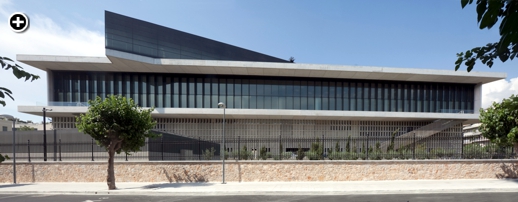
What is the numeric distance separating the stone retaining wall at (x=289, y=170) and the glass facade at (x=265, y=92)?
42.2ft

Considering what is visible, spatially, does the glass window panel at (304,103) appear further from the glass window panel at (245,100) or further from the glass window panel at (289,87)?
the glass window panel at (245,100)

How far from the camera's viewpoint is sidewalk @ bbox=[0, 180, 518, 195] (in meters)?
12.9

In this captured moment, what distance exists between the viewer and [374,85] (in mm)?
30250

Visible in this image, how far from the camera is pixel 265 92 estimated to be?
94.1 feet

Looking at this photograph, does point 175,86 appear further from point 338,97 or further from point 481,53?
point 481,53

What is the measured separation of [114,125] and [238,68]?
49.8ft

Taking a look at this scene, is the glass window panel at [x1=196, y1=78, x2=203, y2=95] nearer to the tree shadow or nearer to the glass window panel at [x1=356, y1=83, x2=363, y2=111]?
the glass window panel at [x1=356, y1=83, x2=363, y2=111]

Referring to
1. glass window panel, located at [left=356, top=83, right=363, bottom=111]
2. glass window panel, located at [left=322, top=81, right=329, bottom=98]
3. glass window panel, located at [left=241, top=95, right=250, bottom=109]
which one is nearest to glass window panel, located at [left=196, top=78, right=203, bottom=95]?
glass window panel, located at [left=241, top=95, right=250, bottom=109]

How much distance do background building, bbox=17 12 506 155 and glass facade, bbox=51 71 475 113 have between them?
0.35 feet

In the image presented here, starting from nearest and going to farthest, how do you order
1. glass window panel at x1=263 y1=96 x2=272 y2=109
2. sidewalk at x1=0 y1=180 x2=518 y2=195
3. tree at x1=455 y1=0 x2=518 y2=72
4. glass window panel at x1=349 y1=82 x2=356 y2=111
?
tree at x1=455 y1=0 x2=518 y2=72, sidewalk at x1=0 y1=180 x2=518 y2=195, glass window panel at x1=263 y1=96 x2=272 y2=109, glass window panel at x1=349 y1=82 x2=356 y2=111

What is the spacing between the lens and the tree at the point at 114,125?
1332 cm

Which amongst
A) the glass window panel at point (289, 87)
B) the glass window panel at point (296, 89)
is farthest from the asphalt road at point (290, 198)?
the glass window panel at point (296, 89)

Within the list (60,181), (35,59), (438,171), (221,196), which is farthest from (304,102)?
(35,59)

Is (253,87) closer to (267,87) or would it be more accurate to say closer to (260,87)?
(260,87)
